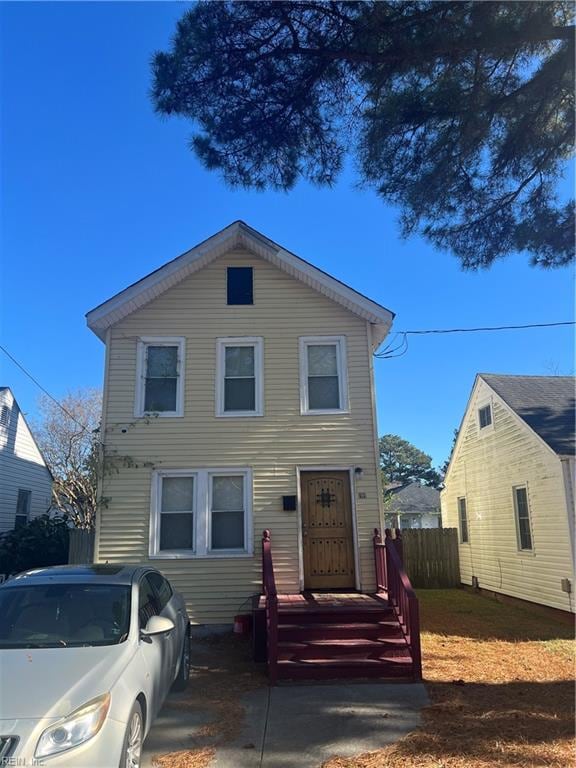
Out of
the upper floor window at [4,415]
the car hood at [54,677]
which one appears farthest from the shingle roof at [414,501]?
the car hood at [54,677]

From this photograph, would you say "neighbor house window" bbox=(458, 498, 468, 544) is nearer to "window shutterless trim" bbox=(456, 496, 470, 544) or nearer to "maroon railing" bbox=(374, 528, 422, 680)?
"window shutterless trim" bbox=(456, 496, 470, 544)

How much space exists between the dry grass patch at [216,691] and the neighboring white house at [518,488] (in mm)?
6320

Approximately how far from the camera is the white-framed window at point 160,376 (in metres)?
9.94

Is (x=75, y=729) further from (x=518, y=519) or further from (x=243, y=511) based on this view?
(x=518, y=519)

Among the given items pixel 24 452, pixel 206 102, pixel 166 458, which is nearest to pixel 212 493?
pixel 166 458

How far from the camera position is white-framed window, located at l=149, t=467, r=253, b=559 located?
9.39 metres

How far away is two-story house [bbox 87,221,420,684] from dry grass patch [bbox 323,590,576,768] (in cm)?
199

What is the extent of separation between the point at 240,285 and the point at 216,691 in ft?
22.4

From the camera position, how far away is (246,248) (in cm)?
1066

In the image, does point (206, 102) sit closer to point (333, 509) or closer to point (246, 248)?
point (246, 248)

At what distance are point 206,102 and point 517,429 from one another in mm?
9498

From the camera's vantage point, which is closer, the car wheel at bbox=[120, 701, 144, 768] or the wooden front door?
the car wheel at bbox=[120, 701, 144, 768]

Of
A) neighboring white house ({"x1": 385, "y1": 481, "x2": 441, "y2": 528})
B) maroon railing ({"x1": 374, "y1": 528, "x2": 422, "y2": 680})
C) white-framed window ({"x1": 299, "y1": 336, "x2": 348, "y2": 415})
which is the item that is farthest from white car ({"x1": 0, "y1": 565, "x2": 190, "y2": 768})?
neighboring white house ({"x1": 385, "y1": 481, "x2": 441, "y2": 528})

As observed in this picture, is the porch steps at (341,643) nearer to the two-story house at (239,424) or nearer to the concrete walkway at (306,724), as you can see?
the concrete walkway at (306,724)
